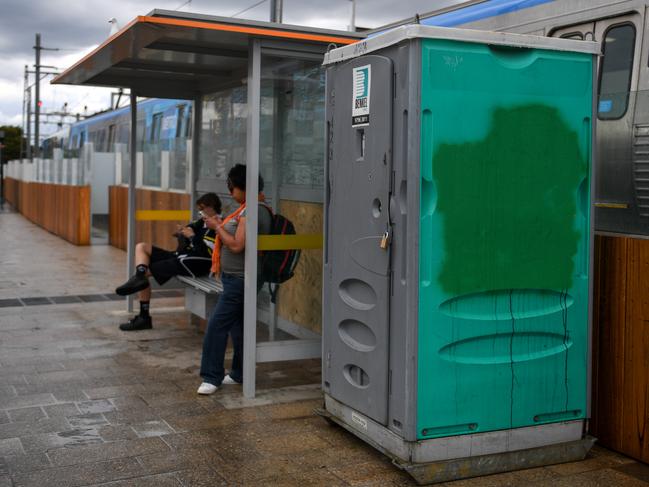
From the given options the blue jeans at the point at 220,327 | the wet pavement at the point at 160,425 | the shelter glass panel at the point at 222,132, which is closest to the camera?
the wet pavement at the point at 160,425

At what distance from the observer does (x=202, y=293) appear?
8.15 meters

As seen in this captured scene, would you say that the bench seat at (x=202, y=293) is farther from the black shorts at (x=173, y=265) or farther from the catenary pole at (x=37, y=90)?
the catenary pole at (x=37, y=90)

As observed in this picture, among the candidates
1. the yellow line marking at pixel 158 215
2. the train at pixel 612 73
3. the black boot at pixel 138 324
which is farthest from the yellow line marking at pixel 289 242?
the yellow line marking at pixel 158 215

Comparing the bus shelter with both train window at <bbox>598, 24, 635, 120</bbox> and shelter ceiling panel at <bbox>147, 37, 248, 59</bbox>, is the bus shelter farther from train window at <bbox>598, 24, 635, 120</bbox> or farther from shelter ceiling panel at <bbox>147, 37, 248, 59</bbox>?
train window at <bbox>598, 24, 635, 120</bbox>

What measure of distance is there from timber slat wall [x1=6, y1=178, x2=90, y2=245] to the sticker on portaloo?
15.6 m

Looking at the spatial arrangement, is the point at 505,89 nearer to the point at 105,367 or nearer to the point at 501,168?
the point at 501,168

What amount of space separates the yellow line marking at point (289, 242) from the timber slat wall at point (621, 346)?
2.17 metres

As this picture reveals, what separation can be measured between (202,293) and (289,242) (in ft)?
5.45

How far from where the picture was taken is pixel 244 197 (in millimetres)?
7086

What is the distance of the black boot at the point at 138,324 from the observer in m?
9.34

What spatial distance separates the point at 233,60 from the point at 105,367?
286cm

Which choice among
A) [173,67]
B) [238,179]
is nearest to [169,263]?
[173,67]

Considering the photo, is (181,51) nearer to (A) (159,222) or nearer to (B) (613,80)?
(B) (613,80)

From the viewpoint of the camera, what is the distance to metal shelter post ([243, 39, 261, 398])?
6508 millimetres
